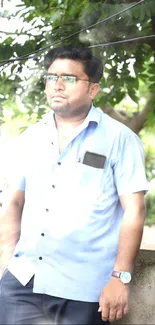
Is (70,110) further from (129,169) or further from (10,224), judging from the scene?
(10,224)

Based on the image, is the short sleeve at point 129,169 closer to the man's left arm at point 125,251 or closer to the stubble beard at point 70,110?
the man's left arm at point 125,251

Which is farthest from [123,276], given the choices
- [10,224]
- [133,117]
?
[133,117]

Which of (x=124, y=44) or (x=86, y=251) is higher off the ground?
(x=124, y=44)

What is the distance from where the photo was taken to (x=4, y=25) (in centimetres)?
237

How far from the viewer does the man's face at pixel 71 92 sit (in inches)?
68.1

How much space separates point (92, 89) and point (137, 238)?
0.40 metres

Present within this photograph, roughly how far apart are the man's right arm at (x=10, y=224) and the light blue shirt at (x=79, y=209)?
0.09 metres

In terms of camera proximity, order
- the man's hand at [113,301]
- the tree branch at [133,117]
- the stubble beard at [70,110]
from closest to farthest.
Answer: the man's hand at [113,301], the stubble beard at [70,110], the tree branch at [133,117]

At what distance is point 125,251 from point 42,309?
25 centimetres

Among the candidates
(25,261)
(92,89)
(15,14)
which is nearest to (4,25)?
(15,14)

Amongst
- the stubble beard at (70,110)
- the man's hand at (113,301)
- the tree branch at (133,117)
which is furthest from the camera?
the tree branch at (133,117)

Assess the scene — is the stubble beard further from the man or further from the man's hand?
the man's hand

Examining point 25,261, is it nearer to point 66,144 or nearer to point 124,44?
point 66,144

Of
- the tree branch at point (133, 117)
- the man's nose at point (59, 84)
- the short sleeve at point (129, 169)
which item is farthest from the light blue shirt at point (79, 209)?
the tree branch at point (133, 117)
